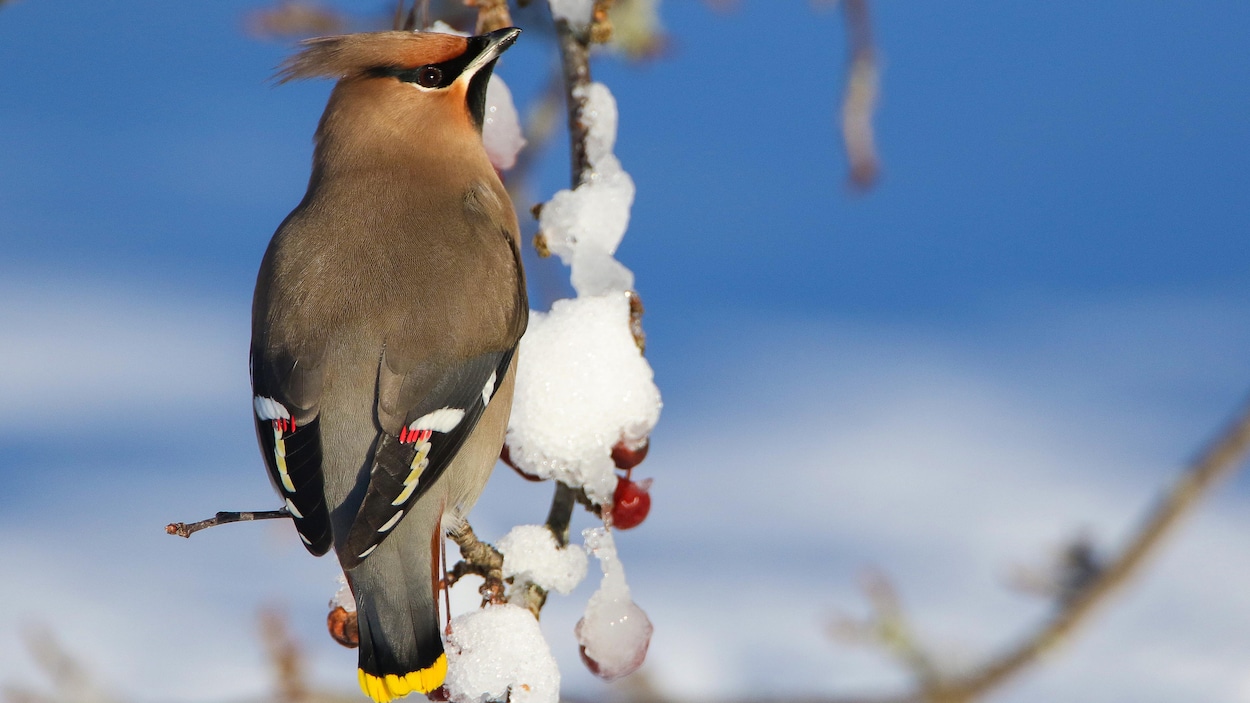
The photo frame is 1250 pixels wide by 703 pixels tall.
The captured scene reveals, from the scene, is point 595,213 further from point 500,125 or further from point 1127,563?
point 1127,563

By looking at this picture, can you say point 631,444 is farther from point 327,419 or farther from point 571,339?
point 327,419

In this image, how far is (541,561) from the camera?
232 cm

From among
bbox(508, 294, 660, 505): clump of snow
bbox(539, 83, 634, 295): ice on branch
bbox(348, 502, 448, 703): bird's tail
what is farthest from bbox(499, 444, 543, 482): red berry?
bbox(539, 83, 634, 295): ice on branch

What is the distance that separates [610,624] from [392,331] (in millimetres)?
737

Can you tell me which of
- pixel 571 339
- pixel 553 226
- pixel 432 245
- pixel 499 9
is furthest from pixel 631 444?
pixel 499 9

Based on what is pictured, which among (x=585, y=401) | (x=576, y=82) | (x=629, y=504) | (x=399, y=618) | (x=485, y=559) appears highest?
(x=576, y=82)

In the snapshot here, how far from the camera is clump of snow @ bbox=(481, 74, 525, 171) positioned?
9.69 ft

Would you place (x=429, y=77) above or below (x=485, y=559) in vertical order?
above

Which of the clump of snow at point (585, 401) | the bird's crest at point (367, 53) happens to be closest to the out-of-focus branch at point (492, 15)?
the bird's crest at point (367, 53)

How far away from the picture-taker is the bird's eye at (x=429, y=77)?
2986 millimetres

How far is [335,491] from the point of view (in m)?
2.36

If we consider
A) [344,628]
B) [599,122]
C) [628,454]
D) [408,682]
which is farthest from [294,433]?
[599,122]

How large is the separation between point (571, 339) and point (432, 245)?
41 cm

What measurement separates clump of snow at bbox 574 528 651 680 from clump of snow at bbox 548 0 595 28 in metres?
1.06
